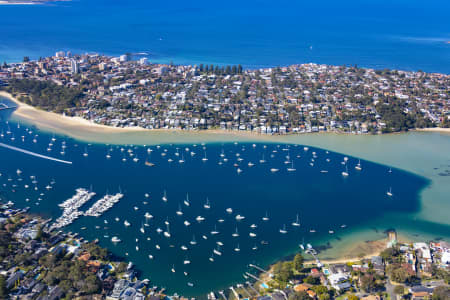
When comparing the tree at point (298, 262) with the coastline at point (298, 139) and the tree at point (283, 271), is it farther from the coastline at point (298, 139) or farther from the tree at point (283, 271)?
the coastline at point (298, 139)

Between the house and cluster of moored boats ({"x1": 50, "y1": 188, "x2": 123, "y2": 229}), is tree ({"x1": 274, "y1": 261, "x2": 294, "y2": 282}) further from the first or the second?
cluster of moored boats ({"x1": 50, "y1": 188, "x2": 123, "y2": 229})

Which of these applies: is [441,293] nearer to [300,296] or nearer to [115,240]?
[300,296]

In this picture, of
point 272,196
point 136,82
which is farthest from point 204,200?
point 136,82

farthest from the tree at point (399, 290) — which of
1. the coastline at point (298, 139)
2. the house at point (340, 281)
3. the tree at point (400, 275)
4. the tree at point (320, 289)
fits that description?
the coastline at point (298, 139)

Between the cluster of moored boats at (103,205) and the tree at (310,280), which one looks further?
the cluster of moored boats at (103,205)

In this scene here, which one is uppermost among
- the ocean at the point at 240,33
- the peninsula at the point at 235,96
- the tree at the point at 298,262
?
the ocean at the point at 240,33

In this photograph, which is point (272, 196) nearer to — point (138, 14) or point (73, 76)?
point (73, 76)

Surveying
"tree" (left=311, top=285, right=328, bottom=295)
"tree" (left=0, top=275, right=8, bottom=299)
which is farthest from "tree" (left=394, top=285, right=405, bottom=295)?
"tree" (left=0, top=275, right=8, bottom=299)
